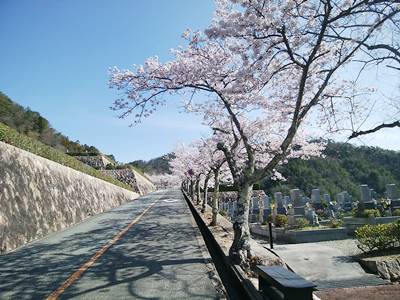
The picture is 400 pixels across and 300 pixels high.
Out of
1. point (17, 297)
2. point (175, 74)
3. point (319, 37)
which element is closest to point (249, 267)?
point (17, 297)

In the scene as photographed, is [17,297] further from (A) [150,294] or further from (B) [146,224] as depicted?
(B) [146,224]

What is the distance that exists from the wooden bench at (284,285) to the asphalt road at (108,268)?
0.91 m

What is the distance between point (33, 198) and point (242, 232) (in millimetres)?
8952

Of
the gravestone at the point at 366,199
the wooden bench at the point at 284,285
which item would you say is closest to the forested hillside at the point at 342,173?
the gravestone at the point at 366,199

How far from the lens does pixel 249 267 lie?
27.7ft

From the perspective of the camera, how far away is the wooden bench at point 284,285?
4.49 metres

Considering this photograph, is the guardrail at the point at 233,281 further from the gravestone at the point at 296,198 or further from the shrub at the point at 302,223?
the gravestone at the point at 296,198

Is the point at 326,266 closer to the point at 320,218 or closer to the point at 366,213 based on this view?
the point at 366,213

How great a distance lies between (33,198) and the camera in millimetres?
13688

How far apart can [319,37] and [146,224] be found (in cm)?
1211

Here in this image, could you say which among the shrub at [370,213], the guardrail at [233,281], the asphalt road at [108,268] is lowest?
the guardrail at [233,281]

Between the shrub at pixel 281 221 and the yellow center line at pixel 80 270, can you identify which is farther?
the shrub at pixel 281 221

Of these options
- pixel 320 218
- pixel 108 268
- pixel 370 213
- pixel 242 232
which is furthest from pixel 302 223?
pixel 108 268

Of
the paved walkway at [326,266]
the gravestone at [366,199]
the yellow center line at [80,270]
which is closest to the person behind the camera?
the yellow center line at [80,270]
